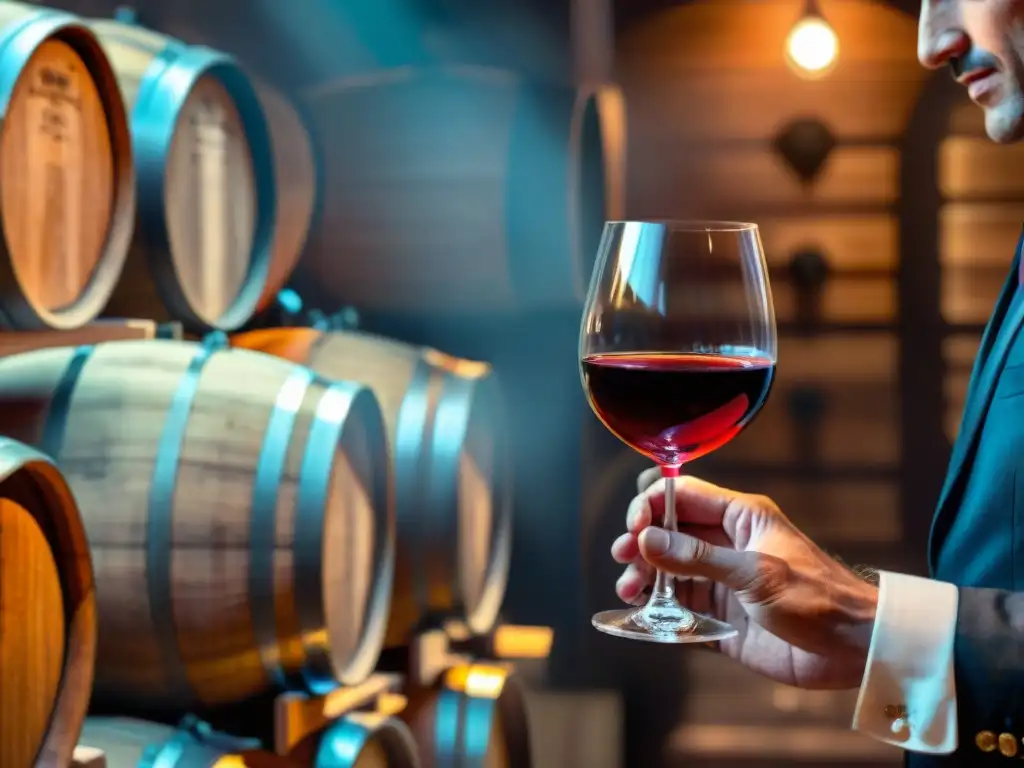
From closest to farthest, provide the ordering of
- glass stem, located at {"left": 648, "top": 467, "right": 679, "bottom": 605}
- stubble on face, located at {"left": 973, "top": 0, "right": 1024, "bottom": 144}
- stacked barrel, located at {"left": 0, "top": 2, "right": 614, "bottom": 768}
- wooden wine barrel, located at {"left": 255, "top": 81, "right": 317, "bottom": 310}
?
1. glass stem, located at {"left": 648, "top": 467, "right": 679, "bottom": 605}
2. stubble on face, located at {"left": 973, "top": 0, "right": 1024, "bottom": 144}
3. stacked barrel, located at {"left": 0, "top": 2, "right": 614, "bottom": 768}
4. wooden wine barrel, located at {"left": 255, "top": 81, "right": 317, "bottom": 310}

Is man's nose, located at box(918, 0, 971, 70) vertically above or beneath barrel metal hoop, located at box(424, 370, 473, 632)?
above

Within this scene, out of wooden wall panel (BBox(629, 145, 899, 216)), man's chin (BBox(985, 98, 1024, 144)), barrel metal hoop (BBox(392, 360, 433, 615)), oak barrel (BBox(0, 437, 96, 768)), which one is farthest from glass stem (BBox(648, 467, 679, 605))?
wooden wall panel (BBox(629, 145, 899, 216))

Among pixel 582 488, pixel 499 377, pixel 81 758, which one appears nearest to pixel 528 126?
pixel 499 377

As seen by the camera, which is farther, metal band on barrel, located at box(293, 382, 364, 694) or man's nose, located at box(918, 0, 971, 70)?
metal band on barrel, located at box(293, 382, 364, 694)

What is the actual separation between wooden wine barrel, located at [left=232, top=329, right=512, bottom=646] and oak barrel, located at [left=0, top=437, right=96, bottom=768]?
1076mm

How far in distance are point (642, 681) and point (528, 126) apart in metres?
2.08

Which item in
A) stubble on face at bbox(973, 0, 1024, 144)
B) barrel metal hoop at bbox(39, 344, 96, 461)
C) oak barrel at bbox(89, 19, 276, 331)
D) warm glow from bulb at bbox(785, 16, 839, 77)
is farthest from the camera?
warm glow from bulb at bbox(785, 16, 839, 77)

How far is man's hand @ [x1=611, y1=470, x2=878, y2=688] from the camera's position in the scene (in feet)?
3.38

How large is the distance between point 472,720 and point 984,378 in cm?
156

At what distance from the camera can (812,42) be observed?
14.9 feet

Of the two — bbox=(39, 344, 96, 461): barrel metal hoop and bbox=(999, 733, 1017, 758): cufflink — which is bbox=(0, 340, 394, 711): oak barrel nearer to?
bbox=(39, 344, 96, 461): barrel metal hoop

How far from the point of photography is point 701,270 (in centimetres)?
110

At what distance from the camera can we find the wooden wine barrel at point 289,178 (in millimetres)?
2926

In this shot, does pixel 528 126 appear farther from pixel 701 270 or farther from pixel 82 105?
pixel 701 270
